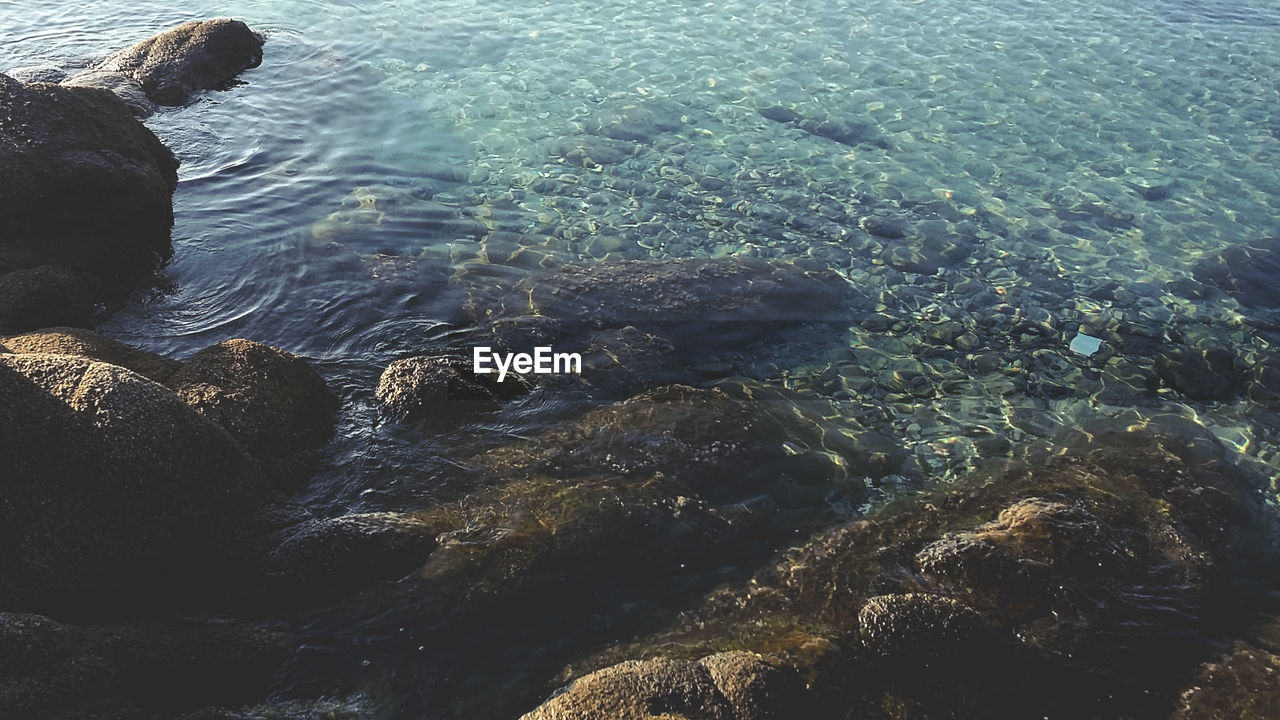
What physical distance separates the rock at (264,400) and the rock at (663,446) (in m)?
1.41

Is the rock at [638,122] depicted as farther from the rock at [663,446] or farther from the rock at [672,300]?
the rock at [663,446]

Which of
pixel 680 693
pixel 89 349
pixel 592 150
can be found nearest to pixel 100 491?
pixel 89 349

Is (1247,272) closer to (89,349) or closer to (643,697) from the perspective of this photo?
(643,697)

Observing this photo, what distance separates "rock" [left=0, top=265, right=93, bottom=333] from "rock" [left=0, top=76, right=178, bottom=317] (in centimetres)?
3

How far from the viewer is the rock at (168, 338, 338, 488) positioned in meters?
6.42

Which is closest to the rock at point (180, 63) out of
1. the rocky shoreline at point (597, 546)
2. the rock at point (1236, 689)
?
the rocky shoreline at point (597, 546)

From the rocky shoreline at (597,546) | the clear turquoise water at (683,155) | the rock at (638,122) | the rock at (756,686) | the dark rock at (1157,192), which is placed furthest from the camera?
the rock at (638,122)

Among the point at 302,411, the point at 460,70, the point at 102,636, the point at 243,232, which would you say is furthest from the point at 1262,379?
the point at 460,70

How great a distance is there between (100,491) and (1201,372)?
9.85m

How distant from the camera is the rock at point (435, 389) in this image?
24.2 feet

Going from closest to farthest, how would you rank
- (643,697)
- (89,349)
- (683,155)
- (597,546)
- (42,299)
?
(643,697)
(597,546)
(89,349)
(42,299)
(683,155)

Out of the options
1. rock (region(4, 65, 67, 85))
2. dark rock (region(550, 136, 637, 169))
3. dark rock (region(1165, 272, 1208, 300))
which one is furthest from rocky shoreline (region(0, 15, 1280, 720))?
rock (region(4, 65, 67, 85))

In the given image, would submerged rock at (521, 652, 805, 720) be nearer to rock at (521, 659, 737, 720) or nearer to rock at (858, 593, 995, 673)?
rock at (521, 659, 737, 720)

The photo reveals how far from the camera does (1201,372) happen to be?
8914mm
